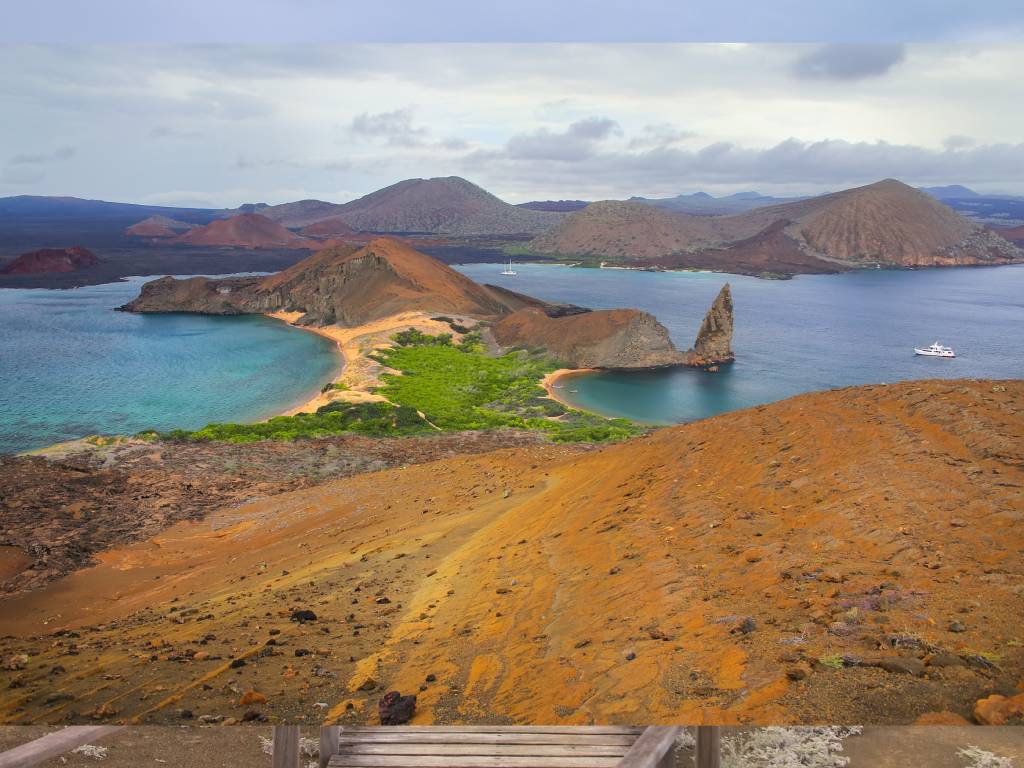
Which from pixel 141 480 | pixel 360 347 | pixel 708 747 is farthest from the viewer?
pixel 360 347

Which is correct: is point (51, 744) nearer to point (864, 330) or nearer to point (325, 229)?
point (864, 330)

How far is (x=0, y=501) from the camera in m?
3.55

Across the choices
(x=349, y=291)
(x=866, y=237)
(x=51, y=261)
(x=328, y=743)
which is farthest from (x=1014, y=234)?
(x=349, y=291)

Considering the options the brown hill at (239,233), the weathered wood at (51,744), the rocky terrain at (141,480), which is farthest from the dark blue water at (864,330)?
the rocky terrain at (141,480)

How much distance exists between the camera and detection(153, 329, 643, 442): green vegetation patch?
1894 centimetres

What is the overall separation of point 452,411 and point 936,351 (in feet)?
64.9

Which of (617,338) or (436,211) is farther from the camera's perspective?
(617,338)

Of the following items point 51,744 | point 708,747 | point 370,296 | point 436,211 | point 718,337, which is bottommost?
point 708,747

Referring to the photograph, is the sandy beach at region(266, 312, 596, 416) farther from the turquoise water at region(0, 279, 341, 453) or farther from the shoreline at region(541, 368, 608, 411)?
the turquoise water at region(0, 279, 341, 453)

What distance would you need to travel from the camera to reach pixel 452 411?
76.2 ft

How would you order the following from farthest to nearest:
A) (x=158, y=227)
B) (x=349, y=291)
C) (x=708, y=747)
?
(x=349, y=291)
(x=158, y=227)
(x=708, y=747)

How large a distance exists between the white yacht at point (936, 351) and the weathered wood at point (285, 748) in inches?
147

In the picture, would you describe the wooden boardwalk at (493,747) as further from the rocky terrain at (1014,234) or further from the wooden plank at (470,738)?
the rocky terrain at (1014,234)

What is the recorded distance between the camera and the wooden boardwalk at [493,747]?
2.18m
